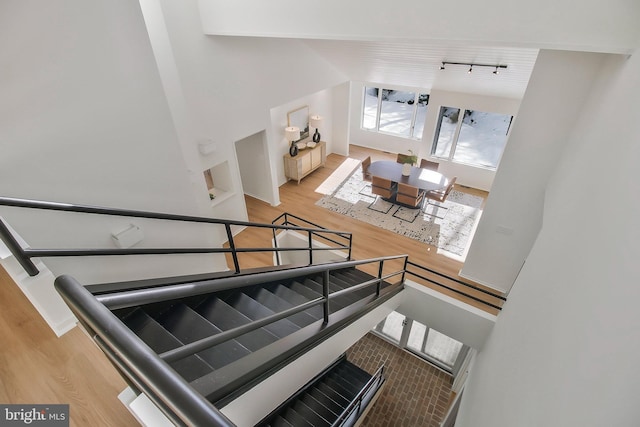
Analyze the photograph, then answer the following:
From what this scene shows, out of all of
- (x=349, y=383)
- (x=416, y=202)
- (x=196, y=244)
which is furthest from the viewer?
(x=416, y=202)

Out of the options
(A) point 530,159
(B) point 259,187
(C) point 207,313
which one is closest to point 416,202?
(A) point 530,159

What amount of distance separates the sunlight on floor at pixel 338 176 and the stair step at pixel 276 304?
505 cm

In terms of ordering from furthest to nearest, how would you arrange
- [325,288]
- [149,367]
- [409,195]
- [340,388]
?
[409,195], [340,388], [325,288], [149,367]

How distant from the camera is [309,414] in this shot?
4.09 metres

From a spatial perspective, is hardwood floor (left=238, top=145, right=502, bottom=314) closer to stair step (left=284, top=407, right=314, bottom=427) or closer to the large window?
stair step (left=284, top=407, right=314, bottom=427)

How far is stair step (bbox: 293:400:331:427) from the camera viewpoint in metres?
3.98

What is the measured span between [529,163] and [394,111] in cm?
650

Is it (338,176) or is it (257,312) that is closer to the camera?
(257,312)

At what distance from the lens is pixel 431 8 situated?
2.82 metres

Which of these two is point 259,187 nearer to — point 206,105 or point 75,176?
point 206,105

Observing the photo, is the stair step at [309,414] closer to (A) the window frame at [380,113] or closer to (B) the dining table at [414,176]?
(B) the dining table at [414,176]

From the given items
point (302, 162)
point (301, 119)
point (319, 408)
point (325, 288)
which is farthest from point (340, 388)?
point (301, 119)

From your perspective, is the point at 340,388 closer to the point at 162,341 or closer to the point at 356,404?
the point at 356,404

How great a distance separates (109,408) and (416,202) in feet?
19.6
